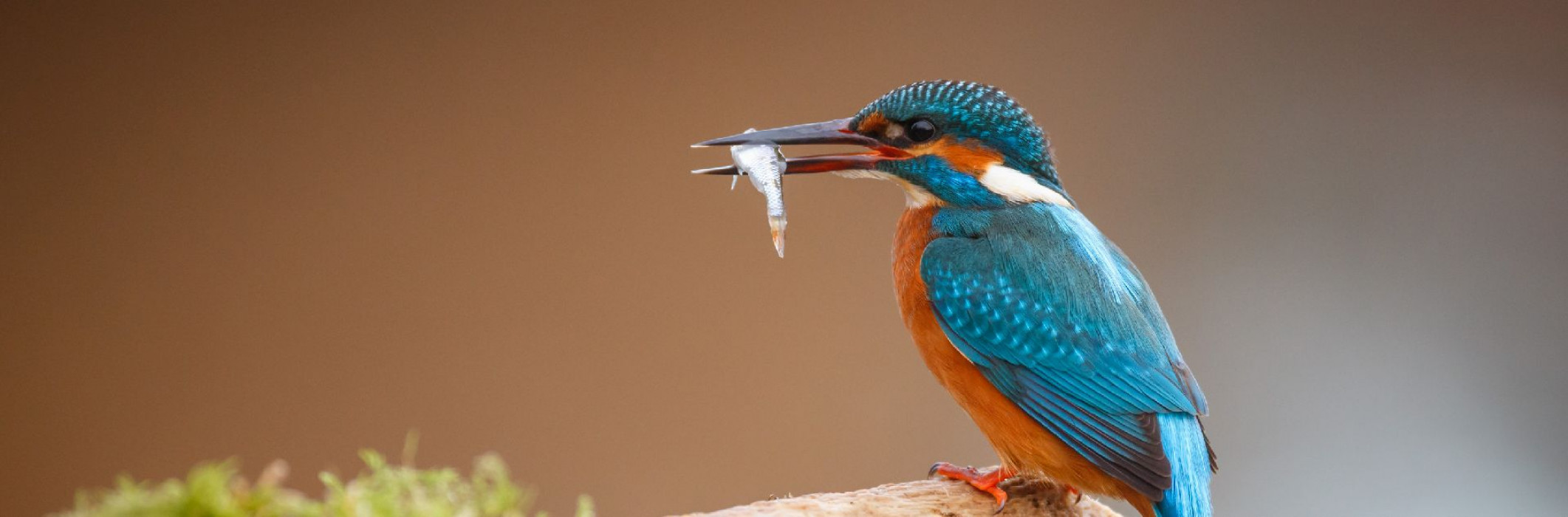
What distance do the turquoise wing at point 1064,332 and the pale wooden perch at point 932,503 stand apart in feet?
0.45

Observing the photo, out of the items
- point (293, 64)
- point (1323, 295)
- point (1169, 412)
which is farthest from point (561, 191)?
point (1323, 295)

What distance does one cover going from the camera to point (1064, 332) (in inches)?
54.9

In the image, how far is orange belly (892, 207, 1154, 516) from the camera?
4.44 feet

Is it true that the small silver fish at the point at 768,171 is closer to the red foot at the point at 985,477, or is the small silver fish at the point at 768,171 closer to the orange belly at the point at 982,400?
the orange belly at the point at 982,400

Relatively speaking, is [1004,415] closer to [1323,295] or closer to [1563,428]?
[1323,295]

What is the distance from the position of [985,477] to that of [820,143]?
49 centimetres

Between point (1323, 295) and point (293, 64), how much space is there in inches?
122

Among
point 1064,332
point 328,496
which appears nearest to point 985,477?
point 1064,332

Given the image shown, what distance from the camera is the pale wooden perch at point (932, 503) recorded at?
1.17 meters

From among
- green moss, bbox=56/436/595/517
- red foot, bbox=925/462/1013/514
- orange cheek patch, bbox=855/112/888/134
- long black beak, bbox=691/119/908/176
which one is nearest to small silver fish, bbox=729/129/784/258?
long black beak, bbox=691/119/908/176

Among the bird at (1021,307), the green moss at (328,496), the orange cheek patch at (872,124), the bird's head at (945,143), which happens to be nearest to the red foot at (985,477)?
the bird at (1021,307)

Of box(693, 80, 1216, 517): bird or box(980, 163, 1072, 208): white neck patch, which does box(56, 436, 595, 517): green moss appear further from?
box(980, 163, 1072, 208): white neck patch

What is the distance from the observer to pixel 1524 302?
3.67 metres

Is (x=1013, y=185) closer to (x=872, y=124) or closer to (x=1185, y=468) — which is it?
(x=872, y=124)
